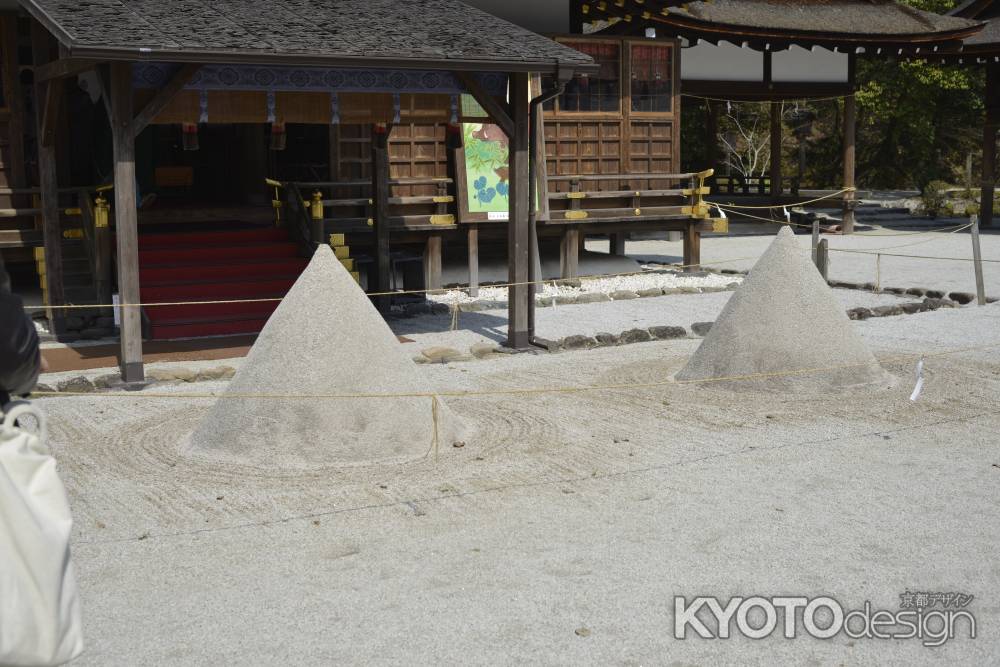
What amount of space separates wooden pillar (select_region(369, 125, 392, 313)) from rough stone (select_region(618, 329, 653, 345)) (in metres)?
3.71

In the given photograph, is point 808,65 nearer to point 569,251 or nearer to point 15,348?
point 569,251

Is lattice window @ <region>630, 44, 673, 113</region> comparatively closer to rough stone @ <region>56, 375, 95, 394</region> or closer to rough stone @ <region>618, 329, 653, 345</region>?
rough stone @ <region>618, 329, 653, 345</region>

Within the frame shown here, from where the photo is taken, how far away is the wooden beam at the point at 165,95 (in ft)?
36.4

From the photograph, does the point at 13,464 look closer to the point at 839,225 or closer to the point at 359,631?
the point at 359,631

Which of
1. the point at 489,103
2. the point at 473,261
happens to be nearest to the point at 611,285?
the point at 473,261

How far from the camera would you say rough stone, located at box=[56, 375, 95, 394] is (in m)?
10.9

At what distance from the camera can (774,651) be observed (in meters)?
5.18

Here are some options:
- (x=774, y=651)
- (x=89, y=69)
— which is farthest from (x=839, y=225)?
(x=774, y=651)

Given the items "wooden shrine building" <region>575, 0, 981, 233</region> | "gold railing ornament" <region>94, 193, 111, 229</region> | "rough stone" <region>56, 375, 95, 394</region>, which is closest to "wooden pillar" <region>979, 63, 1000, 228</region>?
"wooden shrine building" <region>575, 0, 981, 233</region>

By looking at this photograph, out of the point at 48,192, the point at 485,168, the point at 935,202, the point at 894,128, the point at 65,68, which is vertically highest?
the point at 894,128

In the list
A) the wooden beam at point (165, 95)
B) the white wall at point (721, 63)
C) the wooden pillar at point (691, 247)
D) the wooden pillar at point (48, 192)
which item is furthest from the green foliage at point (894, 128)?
the wooden beam at point (165, 95)

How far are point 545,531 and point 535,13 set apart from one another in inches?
526

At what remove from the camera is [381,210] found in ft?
51.6

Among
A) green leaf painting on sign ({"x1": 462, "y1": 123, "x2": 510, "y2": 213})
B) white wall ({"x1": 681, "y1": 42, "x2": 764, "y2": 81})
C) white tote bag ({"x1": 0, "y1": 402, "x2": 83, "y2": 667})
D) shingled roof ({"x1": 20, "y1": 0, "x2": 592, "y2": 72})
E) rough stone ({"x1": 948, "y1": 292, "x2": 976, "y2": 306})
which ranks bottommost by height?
rough stone ({"x1": 948, "y1": 292, "x2": 976, "y2": 306})
